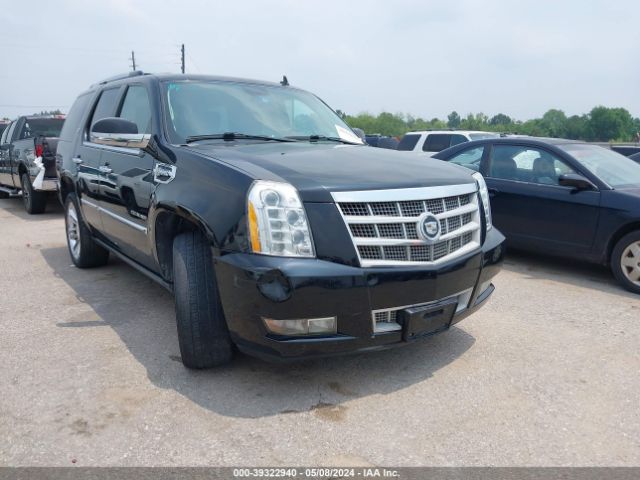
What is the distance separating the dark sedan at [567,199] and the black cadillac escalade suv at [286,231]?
2.41 metres

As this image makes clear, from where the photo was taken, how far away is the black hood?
114 inches

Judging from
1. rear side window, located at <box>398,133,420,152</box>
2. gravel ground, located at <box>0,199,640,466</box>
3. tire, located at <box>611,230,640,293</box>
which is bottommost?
gravel ground, located at <box>0,199,640,466</box>

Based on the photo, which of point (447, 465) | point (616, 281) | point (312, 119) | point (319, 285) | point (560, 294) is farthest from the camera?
point (616, 281)

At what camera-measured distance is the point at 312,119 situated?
14.8 feet

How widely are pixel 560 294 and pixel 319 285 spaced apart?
3.30m

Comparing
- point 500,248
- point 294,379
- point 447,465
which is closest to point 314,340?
point 294,379

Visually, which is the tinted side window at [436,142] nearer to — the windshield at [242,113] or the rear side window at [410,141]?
the rear side window at [410,141]

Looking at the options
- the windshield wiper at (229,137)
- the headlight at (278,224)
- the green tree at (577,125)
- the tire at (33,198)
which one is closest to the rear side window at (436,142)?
the tire at (33,198)

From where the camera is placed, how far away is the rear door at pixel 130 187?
12.5 feet

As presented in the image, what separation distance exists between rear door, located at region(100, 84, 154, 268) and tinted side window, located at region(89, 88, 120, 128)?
0.79ft

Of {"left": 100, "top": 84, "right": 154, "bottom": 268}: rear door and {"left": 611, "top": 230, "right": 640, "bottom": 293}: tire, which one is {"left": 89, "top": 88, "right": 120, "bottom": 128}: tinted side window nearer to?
{"left": 100, "top": 84, "right": 154, "bottom": 268}: rear door

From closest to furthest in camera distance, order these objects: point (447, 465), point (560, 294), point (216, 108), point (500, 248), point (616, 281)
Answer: point (447, 465), point (500, 248), point (216, 108), point (560, 294), point (616, 281)

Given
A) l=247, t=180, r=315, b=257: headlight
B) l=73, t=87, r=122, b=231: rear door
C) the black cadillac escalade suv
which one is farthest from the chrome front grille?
l=73, t=87, r=122, b=231: rear door

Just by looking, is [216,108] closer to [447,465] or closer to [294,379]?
[294,379]
